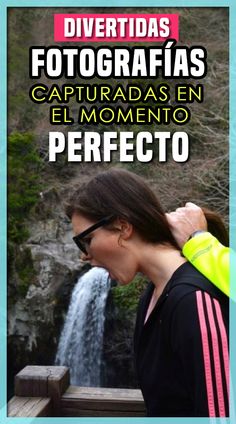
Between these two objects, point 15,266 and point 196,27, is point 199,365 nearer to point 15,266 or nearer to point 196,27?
point 15,266

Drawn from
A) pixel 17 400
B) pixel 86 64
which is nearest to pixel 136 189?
pixel 17 400

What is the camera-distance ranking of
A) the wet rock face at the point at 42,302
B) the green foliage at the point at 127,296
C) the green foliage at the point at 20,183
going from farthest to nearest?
the green foliage at the point at 20,183
the wet rock face at the point at 42,302
the green foliage at the point at 127,296

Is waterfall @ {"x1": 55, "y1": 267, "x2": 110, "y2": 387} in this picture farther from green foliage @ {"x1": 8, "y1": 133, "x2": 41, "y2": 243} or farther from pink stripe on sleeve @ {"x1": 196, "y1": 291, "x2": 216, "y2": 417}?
pink stripe on sleeve @ {"x1": 196, "y1": 291, "x2": 216, "y2": 417}

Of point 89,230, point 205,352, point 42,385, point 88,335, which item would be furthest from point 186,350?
point 88,335

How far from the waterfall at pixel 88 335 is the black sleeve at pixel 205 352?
20.1ft

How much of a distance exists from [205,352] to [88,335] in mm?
6403

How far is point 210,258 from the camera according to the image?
80 cm

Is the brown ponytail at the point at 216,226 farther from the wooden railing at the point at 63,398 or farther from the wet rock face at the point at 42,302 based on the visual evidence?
the wet rock face at the point at 42,302

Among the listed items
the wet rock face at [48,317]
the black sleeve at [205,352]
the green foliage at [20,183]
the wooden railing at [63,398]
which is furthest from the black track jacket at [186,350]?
the green foliage at [20,183]

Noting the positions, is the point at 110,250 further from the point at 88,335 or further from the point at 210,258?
the point at 88,335

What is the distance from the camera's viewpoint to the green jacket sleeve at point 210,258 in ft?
2.49

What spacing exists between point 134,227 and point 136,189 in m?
0.06

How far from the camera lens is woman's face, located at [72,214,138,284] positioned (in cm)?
86

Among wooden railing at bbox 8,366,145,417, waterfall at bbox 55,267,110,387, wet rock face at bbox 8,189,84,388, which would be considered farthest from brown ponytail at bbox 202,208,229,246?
wet rock face at bbox 8,189,84,388
